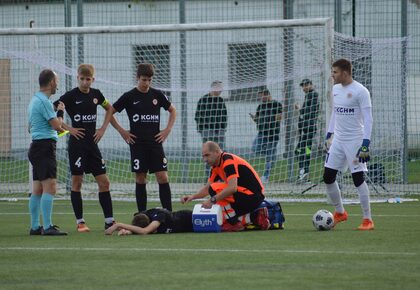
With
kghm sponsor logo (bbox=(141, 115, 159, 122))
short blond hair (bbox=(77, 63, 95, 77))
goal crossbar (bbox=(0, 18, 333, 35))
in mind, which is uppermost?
goal crossbar (bbox=(0, 18, 333, 35))

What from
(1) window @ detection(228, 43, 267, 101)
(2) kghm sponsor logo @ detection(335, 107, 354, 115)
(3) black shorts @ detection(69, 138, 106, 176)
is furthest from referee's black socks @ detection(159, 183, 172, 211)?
(1) window @ detection(228, 43, 267, 101)

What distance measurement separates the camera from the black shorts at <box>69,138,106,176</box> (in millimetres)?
12344

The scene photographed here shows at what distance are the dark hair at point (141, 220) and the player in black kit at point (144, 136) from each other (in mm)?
1561

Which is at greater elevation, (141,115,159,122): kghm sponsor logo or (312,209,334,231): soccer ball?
(141,115,159,122): kghm sponsor logo

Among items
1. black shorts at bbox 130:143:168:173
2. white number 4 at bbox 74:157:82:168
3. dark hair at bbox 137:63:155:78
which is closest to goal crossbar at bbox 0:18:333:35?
dark hair at bbox 137:63:155:78

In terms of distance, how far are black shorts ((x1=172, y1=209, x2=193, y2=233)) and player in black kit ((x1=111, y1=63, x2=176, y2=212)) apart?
1302 mm

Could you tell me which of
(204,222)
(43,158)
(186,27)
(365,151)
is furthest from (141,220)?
(186,27)

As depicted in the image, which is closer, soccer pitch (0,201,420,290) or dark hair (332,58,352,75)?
soccer pitch (0,201,420,290)

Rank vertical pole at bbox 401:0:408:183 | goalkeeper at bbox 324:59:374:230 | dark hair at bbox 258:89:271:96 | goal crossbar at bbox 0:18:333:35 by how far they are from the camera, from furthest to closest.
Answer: dark hair at bbox 258:89:271:96 → vertical pole at bbox 401:0:408:183 → goal crossbar at bbox 0:18:333:35 → goalkeeper at bbox 324:59:374:230

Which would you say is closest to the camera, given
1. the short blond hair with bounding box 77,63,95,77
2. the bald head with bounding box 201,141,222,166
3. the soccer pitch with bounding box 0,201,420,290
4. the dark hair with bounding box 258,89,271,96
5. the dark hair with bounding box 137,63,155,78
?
the soccer pitch with bounding box 0,201,420,290

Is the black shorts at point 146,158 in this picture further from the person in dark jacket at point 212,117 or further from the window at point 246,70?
the person in dark jacket at point 212,117

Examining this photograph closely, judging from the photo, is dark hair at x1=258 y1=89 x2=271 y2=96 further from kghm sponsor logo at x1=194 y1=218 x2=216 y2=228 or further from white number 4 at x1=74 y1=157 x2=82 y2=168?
kghm sponsor logo at x1=194 y1=218 x2=216 y2=228

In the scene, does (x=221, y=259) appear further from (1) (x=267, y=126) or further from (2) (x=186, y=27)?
(1) (x=267, y=126)

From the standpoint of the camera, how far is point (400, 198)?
1720 cm
